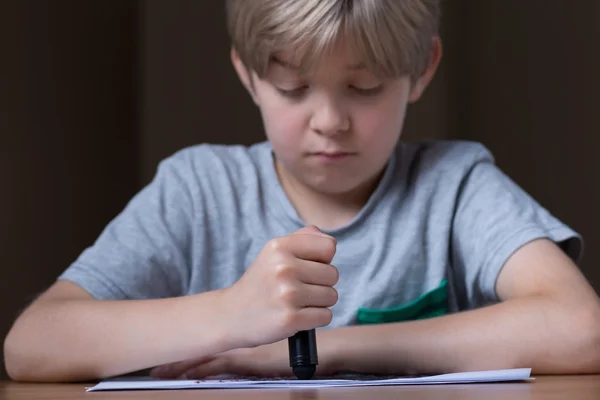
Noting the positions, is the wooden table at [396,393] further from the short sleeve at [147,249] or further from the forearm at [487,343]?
the short sleeve at [147,249]

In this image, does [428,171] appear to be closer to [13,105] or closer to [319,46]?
[319,46]

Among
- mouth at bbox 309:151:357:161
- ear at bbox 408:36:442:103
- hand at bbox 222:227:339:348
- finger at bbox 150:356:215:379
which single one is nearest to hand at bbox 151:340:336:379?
finger at bbox 150:356:215:379

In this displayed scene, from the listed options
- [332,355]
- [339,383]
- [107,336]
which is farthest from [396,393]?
[107,336]

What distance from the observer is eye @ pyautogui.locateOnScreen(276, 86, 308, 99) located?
116 cm

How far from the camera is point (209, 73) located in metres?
2.26

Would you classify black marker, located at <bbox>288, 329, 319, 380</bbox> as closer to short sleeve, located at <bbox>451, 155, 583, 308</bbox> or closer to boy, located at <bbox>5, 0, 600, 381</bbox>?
boy, located at <bbox>5, 0, 600, 381</bbox>

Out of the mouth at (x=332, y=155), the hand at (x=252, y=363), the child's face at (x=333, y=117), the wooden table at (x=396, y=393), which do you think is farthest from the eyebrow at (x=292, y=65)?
the wooden table at (x=396, y=393)

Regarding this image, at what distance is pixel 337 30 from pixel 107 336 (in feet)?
1.50

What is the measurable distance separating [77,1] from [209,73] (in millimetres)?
416

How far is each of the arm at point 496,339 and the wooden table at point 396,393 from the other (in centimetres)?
12

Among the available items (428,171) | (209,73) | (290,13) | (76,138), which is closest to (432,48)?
(428,171)

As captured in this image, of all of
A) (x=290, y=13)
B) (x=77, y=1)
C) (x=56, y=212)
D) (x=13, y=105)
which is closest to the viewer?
(x=290, y=13)

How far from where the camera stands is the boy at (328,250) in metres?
1.01

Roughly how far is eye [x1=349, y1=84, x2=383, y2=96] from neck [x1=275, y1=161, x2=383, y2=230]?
8.1 inches
